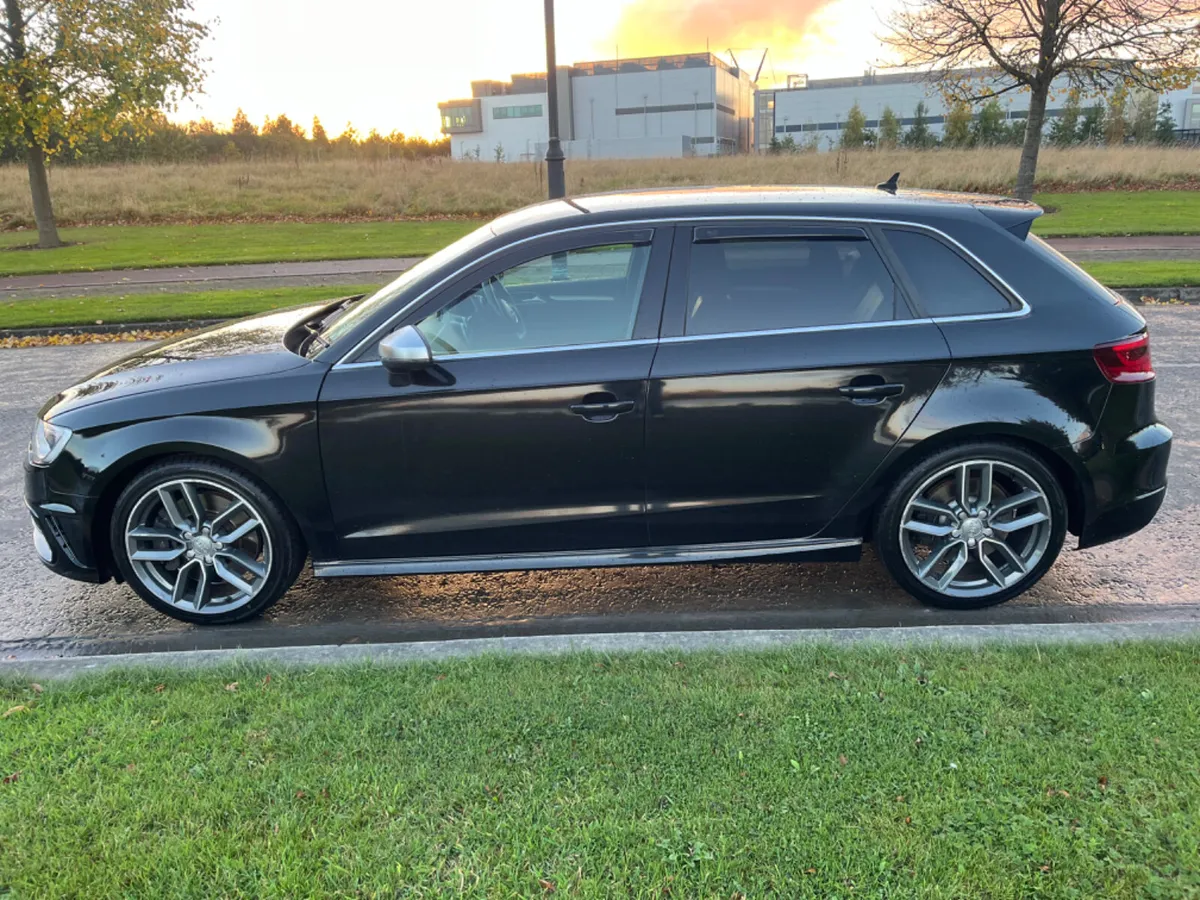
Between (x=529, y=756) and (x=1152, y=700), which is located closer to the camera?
(x=529, y=756)

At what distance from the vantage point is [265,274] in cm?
1652

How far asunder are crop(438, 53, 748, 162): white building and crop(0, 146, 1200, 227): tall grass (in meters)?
60.9

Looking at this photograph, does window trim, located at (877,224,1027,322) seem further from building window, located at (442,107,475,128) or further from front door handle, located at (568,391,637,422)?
building window, located at (442,107,475,128)

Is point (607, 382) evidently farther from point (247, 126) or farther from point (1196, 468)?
point (247, 126)

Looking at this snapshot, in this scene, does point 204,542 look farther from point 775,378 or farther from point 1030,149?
point 1030,149

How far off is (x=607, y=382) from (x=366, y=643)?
5.00 ft

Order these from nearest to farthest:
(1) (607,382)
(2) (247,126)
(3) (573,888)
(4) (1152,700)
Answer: (3) (573,888)
(4) (1152,700)
(1) (607,382)
(2) (247,126)

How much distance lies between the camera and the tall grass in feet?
91.1

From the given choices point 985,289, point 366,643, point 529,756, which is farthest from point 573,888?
point 985,289

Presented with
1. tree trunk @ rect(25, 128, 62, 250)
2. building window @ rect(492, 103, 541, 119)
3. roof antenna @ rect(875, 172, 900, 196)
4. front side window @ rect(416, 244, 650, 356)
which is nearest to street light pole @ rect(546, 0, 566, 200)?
roof antenna @ rect(875, 172, 900, 196)

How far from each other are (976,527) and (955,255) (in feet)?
3.94

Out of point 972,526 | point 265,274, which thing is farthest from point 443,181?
point 972,526

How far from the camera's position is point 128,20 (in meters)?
19.2

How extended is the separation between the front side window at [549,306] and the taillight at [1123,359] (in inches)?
78.7
